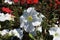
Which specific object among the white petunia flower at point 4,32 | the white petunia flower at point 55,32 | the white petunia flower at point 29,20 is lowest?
the white petunia flower at point 4,32

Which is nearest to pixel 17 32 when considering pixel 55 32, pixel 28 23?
pixel 28 23

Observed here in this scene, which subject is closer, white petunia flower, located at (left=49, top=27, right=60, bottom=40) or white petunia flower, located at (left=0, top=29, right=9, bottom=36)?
white petunia flower, located at (left=49, top=27, right=60, bottom=40)

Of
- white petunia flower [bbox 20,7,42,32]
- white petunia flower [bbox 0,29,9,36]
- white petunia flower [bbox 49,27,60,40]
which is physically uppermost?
white petunia flower [bbox 20,7,42,32]

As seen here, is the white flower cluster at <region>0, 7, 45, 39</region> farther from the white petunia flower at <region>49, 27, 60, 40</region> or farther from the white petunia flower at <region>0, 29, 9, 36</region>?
the white petunia flower at <region>49, 27, 60, 40</region>

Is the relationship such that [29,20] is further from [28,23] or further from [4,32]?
[4,32]

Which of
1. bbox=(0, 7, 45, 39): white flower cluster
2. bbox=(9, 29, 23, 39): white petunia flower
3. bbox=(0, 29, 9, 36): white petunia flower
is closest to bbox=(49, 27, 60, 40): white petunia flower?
bbox=(0, 7, 45, 39): white flower cluster

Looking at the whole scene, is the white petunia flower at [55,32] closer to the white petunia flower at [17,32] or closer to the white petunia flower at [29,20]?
the white petunia flower at [29,20]

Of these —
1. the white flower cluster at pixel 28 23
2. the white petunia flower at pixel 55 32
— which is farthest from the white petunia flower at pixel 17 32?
the white petunia flower at pixel 55 32

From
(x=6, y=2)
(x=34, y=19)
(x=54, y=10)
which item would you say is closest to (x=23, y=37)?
(x=34, y=19)

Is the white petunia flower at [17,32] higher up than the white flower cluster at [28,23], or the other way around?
the white flower cluster at [28,23]

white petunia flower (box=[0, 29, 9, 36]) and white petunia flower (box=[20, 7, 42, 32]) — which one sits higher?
white petunia flower (box=[20, 7, 42, 32])
